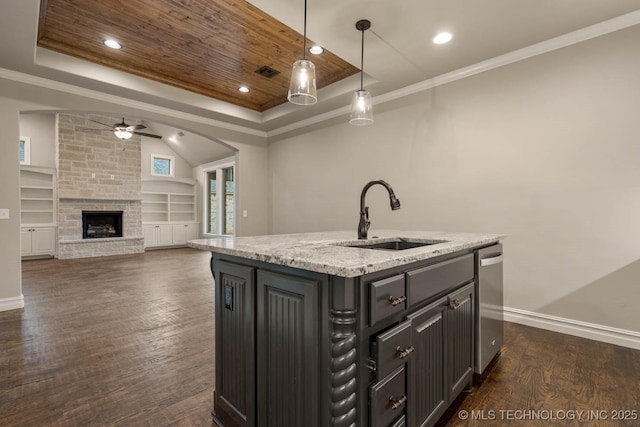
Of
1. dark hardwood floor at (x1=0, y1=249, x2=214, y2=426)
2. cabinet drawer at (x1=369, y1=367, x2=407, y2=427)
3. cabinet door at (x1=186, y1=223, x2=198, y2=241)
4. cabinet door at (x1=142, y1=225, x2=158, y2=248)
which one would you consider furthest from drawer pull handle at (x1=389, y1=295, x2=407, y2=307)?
cabinet door at (x1=186, y1=223, x2=198, y2=241)

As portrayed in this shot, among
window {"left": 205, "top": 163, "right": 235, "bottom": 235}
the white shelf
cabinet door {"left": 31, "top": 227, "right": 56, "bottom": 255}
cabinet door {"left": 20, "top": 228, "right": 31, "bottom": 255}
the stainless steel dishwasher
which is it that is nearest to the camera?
the stainless steel dishwasher

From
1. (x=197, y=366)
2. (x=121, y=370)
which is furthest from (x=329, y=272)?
(x=121, y=370)

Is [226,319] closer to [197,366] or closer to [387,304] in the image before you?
[387,304]

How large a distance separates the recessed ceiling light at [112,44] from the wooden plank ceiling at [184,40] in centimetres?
5

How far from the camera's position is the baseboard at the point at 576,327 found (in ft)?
8.21

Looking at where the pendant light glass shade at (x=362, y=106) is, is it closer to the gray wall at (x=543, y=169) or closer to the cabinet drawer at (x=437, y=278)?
the gray wall at (x=543, y=169)

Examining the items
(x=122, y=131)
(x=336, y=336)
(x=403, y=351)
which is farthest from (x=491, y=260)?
(x=122, y=131)

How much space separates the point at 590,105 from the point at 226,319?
3.42 metres

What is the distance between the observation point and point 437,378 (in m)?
1.45

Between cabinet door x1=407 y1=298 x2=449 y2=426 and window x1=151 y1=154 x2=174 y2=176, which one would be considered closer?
cabinet door x1=407 y1=298 x2=449 y2=426

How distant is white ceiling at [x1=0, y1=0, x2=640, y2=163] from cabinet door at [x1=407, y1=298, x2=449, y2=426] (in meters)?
2.33

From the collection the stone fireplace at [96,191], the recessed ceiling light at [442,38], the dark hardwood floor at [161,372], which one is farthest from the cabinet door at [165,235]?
the recessed ceiling light at [442,38]

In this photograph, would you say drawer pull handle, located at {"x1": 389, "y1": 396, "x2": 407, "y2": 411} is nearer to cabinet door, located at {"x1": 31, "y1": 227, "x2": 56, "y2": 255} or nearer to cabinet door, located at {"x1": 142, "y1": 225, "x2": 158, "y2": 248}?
cabinet door, located at {"x1": 31, "y1": 227, "x2": 56, "y2": 255}

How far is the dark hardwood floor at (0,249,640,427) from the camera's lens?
1.66 m
